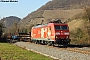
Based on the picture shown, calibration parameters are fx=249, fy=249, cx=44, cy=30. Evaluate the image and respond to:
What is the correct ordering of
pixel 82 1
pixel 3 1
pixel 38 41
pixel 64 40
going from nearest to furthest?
pixel 3 1
pixel 64 40
pixel 38 41
pixel 82 1

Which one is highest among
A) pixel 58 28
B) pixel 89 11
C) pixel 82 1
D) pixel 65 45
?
pixel 82 1

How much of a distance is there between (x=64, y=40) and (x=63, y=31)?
47.4 inches

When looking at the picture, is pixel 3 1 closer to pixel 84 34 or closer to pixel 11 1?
pixel 11 1

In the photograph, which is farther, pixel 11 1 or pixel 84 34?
pixel 84 34

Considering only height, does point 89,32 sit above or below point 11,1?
below

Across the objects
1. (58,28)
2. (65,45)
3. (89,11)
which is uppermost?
(89,11)

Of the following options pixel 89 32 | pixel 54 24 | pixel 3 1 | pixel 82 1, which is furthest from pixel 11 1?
pixel 82 1

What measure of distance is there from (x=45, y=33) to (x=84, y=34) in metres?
10.0

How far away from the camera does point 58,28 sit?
104 ft

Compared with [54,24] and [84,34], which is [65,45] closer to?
[54,24]

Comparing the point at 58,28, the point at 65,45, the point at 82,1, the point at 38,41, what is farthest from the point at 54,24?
the point at 82,1

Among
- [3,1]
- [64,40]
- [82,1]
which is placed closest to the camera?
[3,1]

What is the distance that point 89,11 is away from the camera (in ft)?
137

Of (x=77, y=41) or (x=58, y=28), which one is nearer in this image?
(x=58, y=28)
